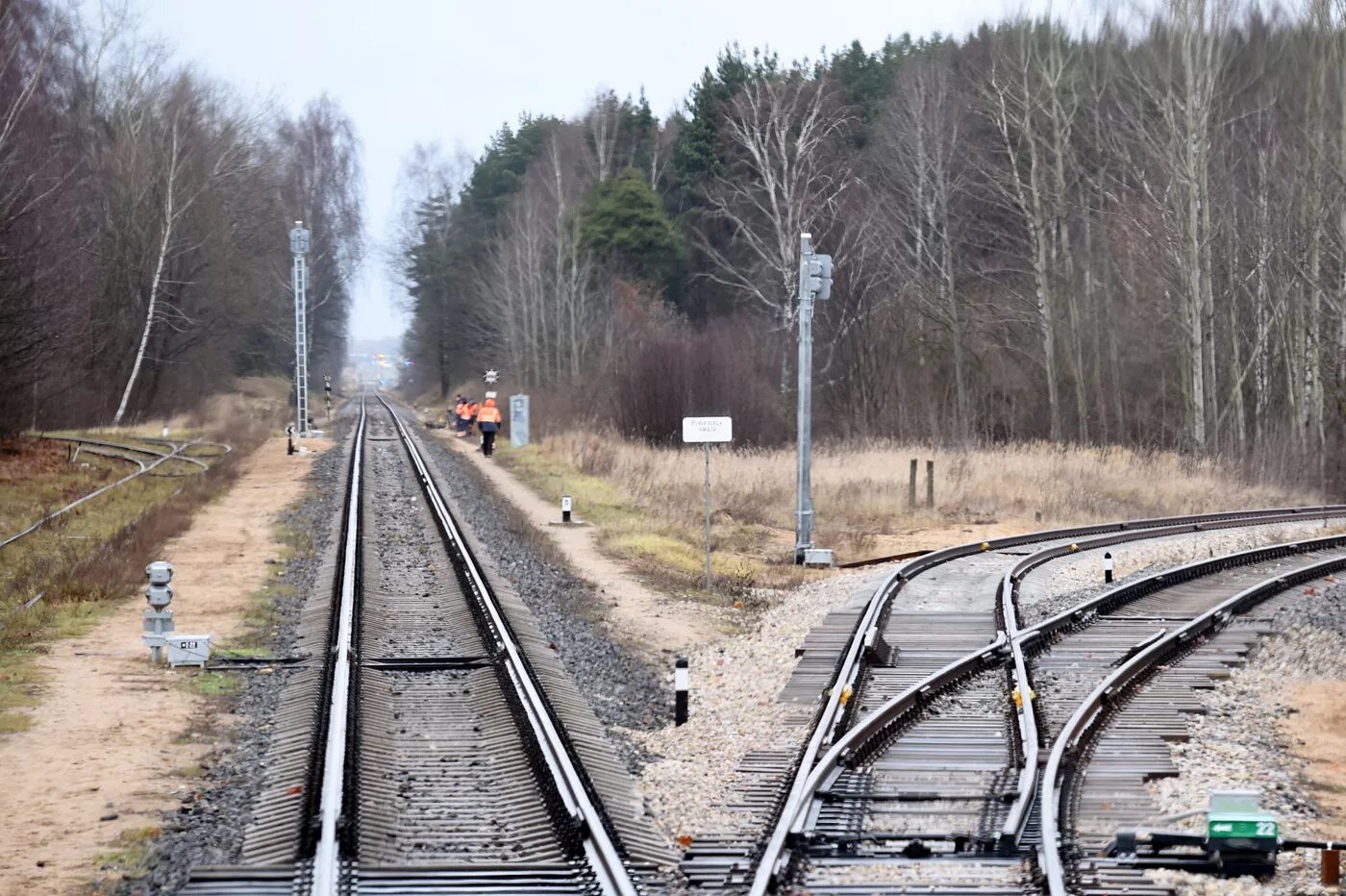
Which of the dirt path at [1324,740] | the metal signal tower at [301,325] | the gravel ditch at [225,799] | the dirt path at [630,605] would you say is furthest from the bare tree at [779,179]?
the gravel ditch at [225,799]

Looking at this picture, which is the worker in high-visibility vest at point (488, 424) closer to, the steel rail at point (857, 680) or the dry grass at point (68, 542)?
the dry grass at point (68, 542)

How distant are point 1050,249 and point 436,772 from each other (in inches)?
1774

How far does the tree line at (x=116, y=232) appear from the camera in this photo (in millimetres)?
41594

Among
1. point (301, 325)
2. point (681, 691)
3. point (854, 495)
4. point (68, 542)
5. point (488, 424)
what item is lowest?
point (681, 691)

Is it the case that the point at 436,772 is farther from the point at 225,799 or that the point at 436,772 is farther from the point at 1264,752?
the point at 1264,752

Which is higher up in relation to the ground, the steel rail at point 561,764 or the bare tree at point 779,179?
the bare tree at point 779,179

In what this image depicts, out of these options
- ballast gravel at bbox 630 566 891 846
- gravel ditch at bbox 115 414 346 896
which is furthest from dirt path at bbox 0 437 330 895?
ballast gravel at bbox 630 566 891 846

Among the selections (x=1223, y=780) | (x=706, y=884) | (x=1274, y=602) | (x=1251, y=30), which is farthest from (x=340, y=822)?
(x=1251, y=30)

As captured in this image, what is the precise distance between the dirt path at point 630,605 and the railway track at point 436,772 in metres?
1.24

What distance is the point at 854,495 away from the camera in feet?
105

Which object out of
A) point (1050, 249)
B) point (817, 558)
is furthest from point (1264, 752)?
point (1050, 249)

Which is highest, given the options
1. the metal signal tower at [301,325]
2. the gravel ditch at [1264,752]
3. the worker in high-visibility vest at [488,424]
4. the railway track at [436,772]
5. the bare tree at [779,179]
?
the bare tree at [779,179]

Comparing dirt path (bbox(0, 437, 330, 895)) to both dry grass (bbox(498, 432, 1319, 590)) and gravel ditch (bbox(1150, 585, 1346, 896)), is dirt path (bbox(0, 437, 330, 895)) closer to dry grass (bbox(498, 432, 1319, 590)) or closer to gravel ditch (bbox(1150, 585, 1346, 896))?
gravel ditch (bbox(1150, 585, 1346, 896))

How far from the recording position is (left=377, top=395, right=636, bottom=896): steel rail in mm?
7602
